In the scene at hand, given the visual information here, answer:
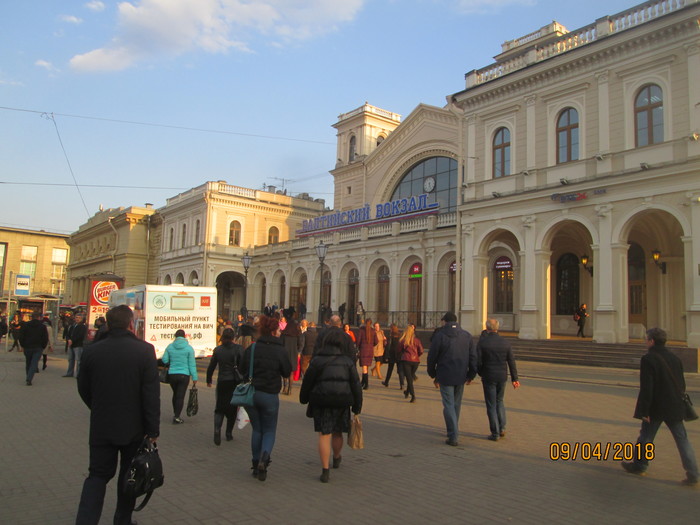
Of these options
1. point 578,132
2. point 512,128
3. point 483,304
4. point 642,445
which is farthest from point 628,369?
point 642,445

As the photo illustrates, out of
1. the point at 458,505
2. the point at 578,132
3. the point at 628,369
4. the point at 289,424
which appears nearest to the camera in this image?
the point at 458,505

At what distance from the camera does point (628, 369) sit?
1806 cm

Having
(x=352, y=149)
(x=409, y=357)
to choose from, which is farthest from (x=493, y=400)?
(x=352, y=149)

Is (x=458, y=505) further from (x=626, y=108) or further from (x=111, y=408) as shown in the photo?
(x=626, y=108)

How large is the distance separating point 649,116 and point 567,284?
358 inches

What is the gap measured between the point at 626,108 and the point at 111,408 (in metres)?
21.3

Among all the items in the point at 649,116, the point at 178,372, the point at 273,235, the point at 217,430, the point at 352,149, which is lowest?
the point at 217,430

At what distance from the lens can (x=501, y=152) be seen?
24.8 meters

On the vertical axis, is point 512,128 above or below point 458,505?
above

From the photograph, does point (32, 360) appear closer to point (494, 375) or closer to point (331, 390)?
point (331, 390)

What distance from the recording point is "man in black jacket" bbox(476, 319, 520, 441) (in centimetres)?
832

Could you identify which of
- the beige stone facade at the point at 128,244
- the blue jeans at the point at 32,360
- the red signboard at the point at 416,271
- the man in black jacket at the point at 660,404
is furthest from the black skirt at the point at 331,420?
the beige stone facade at the point at 128,244

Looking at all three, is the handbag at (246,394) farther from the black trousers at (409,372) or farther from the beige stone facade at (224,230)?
the beige stone facade at (224,230)

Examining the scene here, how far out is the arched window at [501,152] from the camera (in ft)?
80.5
